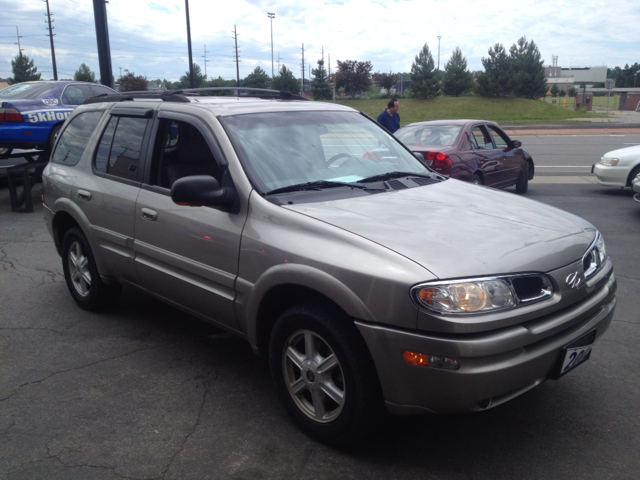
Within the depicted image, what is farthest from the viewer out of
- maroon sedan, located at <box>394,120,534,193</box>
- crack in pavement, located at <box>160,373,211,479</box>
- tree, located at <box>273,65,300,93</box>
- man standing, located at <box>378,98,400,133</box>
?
tree, located at <box>273,65,300,93</box>

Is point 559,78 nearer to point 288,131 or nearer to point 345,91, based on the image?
point 345,91

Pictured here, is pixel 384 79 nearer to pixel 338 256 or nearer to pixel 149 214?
pixel 149 214

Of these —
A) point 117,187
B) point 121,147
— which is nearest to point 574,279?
point 117,187

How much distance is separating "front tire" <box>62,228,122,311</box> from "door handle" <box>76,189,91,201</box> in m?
0.34

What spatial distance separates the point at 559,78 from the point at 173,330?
117001 mm

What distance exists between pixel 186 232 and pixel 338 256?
1.27 m

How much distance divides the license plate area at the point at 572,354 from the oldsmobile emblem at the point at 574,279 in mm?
263

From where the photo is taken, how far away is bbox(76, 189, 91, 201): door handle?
4637 millimetres

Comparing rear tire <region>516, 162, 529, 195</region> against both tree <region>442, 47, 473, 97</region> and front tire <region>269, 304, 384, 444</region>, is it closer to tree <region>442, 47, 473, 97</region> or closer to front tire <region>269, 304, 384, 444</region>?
front tire <region>269, 304, 384, 444</region>

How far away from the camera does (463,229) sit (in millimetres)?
2957

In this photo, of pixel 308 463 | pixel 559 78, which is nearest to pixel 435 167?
pixel 308 463

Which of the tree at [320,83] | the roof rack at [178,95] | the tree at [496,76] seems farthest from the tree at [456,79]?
the roof rack at [178,95]

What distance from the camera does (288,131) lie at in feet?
12.6

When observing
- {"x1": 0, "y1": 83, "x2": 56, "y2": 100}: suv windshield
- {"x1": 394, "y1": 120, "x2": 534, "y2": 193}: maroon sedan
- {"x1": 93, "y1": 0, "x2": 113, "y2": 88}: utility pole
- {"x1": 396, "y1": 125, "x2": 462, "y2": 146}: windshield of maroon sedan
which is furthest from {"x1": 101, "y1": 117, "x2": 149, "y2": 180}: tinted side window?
{"x1": 93, "y1": 0, "x2": 113, "y2": 88}: utility pole
